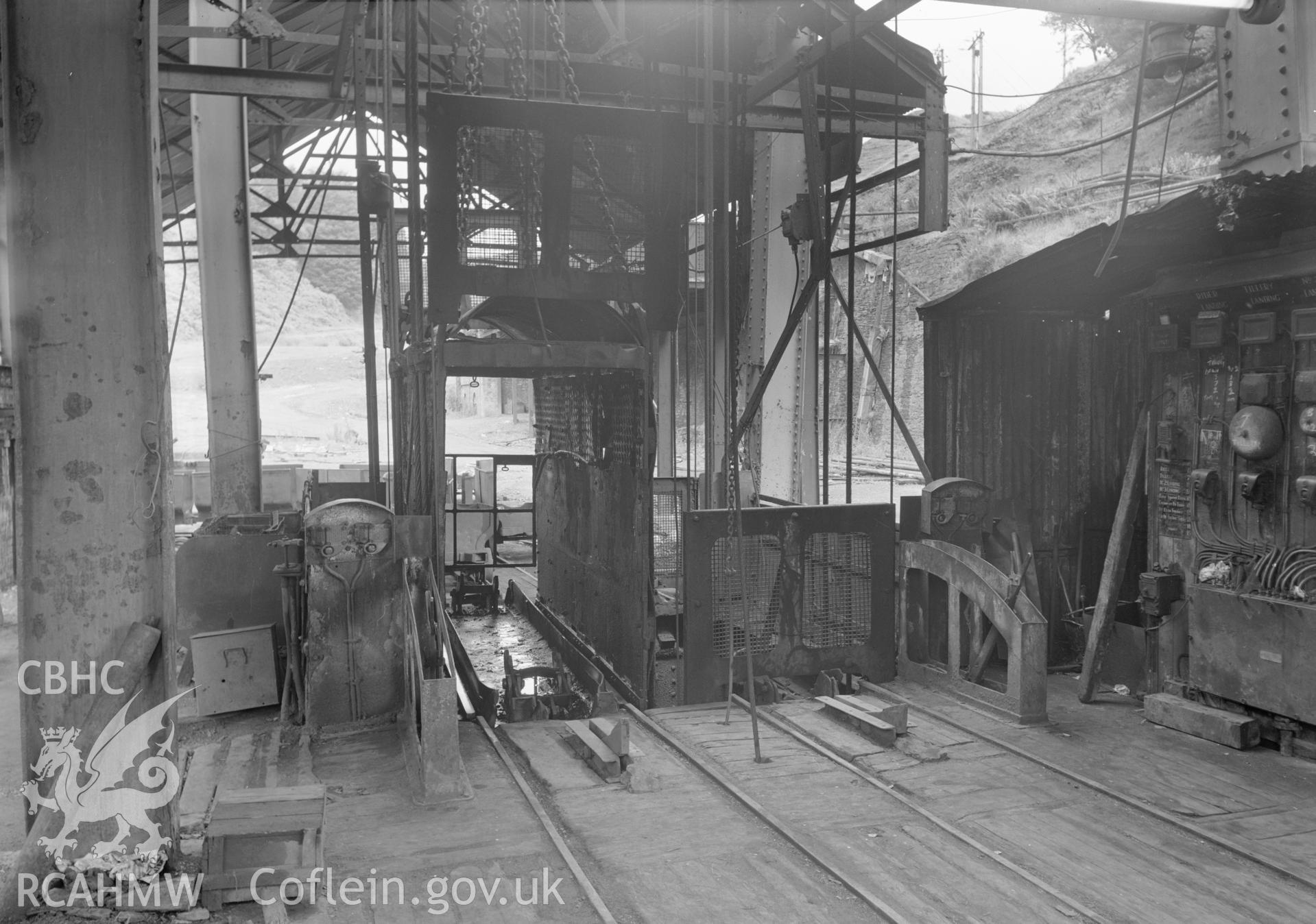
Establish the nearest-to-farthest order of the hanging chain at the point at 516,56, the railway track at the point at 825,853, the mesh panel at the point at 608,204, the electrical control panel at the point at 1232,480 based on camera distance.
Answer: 1. the railway track at the point at 825,853
2. the electrical control panel at the point at 1232,480
3. the hanging chain at the point at 516,56
4. the mesh panel at the point at 608,204

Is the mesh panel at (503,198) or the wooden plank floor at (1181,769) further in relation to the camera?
the mesh panel at (503,198)

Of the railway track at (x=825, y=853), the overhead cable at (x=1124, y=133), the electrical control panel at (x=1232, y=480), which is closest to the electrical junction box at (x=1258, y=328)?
the electrical control panel at (x=1232, y=480)

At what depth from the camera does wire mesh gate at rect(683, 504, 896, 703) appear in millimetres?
8016

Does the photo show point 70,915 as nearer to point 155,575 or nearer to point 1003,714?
point 155,575

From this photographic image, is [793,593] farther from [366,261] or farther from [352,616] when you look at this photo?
[366,261]

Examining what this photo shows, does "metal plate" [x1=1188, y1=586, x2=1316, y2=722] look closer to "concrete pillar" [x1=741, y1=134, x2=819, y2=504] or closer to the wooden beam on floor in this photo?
the wooden beam on floor

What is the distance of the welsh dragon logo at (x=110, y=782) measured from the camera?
4648mm

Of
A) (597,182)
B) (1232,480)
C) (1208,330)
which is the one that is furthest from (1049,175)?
(1232,480)

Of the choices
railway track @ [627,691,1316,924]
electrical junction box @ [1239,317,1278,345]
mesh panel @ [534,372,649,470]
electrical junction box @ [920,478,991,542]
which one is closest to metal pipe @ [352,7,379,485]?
mesh panel @ [534,372,649,470]

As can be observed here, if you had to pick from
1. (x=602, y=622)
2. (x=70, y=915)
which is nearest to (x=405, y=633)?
(x=602, y=622)

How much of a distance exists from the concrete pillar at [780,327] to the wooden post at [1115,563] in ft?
15.1

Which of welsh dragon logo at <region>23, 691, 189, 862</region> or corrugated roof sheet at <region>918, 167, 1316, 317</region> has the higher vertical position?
corrugated roof sheet at <region>918, 167, 1316, 317</region>

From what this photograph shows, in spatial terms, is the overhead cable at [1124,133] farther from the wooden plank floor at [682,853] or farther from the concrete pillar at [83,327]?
the concrete pillar at [83,327]

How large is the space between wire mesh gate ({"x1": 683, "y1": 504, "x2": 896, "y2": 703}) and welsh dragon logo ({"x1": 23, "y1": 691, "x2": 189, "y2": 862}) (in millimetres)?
3995
